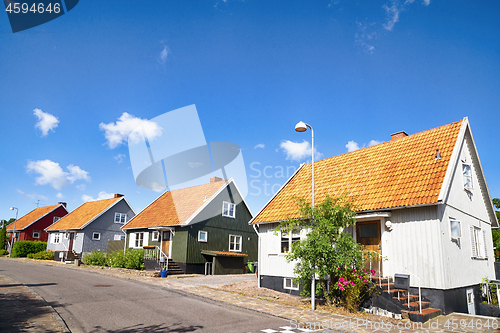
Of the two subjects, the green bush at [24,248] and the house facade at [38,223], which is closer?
the green bush at [24,248]

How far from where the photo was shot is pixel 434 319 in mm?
11141

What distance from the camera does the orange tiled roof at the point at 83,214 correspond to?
39906mm

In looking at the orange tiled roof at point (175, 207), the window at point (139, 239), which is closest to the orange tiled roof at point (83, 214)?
the orange tiled roof at point (175, 207)

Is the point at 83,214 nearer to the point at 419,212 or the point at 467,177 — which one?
the point at 419,212

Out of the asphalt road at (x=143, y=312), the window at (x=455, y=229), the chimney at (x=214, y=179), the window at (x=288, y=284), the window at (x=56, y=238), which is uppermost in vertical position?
the chimney at (x=214, y=179)

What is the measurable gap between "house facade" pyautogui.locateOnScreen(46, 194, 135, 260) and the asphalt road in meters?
24.0

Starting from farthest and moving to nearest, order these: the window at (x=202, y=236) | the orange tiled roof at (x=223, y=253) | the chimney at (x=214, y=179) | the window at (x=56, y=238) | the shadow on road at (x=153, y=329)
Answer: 1. the window at (x=56, y=238)
2. the chimney at (x=214, y=179)
3. the window at (x=202, y=236)
4. the orange tiled roof at (x=223, y=253)
5. the shadow on road at (x=153, y=329)

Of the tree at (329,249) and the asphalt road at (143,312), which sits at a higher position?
the tree at (329,249)

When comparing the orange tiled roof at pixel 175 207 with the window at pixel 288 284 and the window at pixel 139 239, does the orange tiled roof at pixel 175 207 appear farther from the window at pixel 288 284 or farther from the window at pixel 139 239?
the window at pixel 288 284

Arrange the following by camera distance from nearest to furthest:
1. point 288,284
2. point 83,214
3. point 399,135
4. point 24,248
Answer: point 288,284 < point 399,135 < point 83,214 < point 24,248

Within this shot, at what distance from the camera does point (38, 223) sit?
50344 mm

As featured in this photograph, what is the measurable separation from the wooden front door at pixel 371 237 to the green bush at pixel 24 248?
44.8 meters

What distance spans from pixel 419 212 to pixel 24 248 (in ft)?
158

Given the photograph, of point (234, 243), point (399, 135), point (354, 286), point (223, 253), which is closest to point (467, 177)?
point (399, 135)
